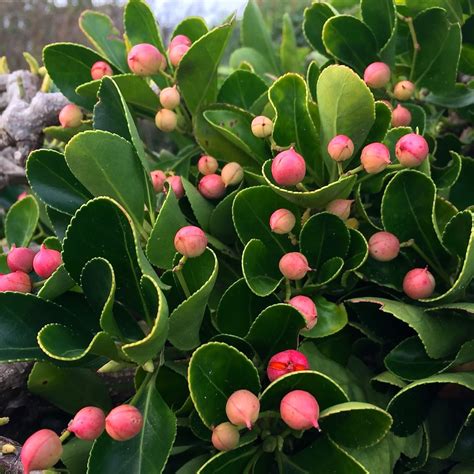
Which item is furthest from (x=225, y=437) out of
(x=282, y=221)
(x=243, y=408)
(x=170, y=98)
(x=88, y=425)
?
(x=170, y=98)

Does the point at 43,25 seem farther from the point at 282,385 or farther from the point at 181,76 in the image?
the point at 282,385

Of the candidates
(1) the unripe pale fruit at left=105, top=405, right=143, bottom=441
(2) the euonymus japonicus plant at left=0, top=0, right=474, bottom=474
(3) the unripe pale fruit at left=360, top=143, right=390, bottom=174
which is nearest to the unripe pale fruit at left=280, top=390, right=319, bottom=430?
(2) the euonymus japonicus plant at left=0, top=0, right=474, bottom=474

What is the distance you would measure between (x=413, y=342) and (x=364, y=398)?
0.29 ft

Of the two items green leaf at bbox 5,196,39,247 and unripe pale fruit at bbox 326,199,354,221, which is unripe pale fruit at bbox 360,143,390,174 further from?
green leaf at bbox 5,196,39,247

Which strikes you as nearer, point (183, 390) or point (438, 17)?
point (183, 390)

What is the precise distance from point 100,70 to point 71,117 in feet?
0.26

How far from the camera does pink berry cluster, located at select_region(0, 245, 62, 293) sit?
729 millimetres

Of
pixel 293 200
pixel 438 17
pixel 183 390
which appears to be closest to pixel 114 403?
pixel 183 390

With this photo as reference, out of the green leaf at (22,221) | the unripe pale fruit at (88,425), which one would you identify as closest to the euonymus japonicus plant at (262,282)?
the unripe pale fruit at (88,425)

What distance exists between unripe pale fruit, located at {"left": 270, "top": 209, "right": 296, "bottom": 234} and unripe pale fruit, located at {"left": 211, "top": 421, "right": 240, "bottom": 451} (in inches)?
9.0

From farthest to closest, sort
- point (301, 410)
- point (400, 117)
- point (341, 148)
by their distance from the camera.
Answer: point (400, 117) → point (341, 148) → point (301, 410)

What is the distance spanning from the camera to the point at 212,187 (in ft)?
2.56

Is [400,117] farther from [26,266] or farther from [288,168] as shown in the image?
[26,266]

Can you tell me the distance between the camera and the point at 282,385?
60cm
